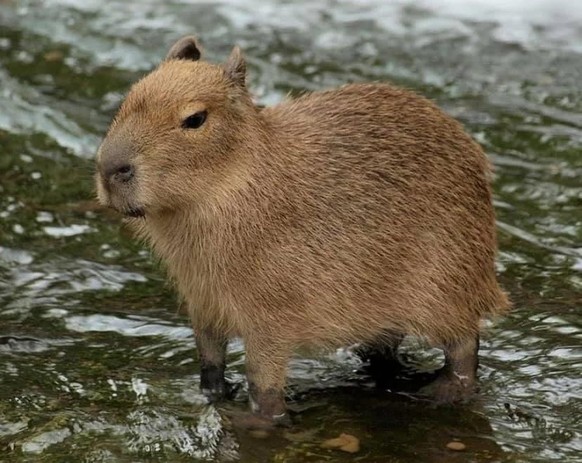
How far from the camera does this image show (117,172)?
4.80 m

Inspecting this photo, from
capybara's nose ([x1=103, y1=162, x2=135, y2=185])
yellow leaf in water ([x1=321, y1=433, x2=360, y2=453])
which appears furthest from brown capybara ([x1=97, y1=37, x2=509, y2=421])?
yellow leaf in water ([x1=321, y1=433, x2=360, y2=453])

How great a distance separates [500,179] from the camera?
8.07 meters

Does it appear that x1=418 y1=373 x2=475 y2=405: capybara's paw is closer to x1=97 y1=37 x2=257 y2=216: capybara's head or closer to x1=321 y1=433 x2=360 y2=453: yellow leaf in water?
x1=321 y1=433 x2=360 y2=453: yellow leaf in water

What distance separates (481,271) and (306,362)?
0.93m

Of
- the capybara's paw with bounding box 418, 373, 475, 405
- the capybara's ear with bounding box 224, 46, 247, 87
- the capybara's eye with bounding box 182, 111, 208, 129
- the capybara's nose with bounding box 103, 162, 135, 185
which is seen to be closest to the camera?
the capybara's nose with bounding box 103, 162, 135, 185

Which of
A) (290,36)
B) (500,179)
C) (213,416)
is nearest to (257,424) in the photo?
(213,416)

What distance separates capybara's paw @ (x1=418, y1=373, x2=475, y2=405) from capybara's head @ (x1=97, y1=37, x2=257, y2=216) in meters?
1.38

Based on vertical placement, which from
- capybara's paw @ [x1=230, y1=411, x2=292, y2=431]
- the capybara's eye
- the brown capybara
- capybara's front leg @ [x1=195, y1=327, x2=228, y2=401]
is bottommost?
capybara's paw @ [x1=230, y1=411, x2=292, y2=431]

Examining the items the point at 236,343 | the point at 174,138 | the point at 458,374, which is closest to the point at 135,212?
the point at 174,138

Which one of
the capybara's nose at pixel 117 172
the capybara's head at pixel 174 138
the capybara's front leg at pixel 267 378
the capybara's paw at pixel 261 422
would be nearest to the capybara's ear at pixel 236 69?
the capybara's head at pixel 174 138

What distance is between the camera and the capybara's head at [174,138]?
482cm

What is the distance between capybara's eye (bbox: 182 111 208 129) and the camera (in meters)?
4.96

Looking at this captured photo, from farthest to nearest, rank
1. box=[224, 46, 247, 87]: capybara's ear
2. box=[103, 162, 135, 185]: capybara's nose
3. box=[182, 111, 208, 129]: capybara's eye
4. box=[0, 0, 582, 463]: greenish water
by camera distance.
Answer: box=[0, 0, 582, 463]: greenish water, box=[224, 46, 247, 87]: capybara's ear, box=[182, 111, 208, 129]: capybara's eye, box=[103, 162, 135, 185]: capybara's nose

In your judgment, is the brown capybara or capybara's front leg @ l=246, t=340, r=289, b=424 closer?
the brown capybara
